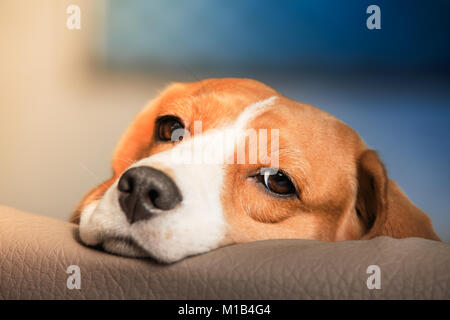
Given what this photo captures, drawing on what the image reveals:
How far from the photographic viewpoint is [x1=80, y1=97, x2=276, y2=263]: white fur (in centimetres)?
98

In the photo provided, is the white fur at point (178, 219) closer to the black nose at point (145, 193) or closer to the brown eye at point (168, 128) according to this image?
the black nose at point (145, 193)

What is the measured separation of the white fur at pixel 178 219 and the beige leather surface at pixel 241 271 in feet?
0.20

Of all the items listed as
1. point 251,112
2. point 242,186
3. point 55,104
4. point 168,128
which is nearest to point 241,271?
point 242,186

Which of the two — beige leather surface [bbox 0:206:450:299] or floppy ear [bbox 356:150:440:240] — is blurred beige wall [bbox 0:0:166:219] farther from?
beige leather surface [bbox 0:206:450:299]

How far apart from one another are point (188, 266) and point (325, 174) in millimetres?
706

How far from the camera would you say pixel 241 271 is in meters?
0.82

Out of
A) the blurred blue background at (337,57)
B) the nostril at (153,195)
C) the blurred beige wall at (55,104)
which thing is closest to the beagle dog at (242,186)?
the nostril at (153,195)

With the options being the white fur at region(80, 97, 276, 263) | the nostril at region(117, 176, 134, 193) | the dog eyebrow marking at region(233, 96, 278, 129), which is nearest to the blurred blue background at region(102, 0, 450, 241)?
the dog eyebrow marking at region(233, 96, 278, 129)

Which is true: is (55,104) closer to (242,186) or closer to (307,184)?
(242,186)

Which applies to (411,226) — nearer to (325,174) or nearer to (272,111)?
(325,174)

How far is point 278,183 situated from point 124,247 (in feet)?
1.79

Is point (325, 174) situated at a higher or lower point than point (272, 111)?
lower

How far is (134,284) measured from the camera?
0.85 metres
